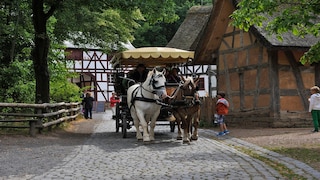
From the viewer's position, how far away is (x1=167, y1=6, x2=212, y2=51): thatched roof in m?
41.5

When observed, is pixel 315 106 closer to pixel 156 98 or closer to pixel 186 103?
pixel 186 103

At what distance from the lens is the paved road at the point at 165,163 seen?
8.05 meters

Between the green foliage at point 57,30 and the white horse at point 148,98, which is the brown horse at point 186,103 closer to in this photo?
the white horse at point 148,98

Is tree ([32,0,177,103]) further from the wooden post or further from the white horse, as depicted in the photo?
the white horse

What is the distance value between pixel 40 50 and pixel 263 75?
8.53 meters

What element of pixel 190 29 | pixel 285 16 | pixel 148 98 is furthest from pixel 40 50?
pixel 190 29

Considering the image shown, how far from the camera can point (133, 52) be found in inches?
589

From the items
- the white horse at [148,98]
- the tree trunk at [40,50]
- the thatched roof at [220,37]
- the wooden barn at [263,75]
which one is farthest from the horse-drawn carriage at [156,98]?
the wooden barn at [263,75]

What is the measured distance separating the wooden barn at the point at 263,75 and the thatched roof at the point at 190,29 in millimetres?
18754

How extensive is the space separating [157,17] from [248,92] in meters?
5.69

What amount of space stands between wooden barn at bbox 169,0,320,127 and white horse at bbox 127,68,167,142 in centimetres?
574

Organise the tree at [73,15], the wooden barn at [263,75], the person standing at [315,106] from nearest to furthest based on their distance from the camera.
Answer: the person standing at [315,106], the tree at [73,15], the wooden barn at [263,75]

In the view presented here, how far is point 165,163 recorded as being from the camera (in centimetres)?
943

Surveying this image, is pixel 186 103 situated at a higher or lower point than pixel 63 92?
lower
